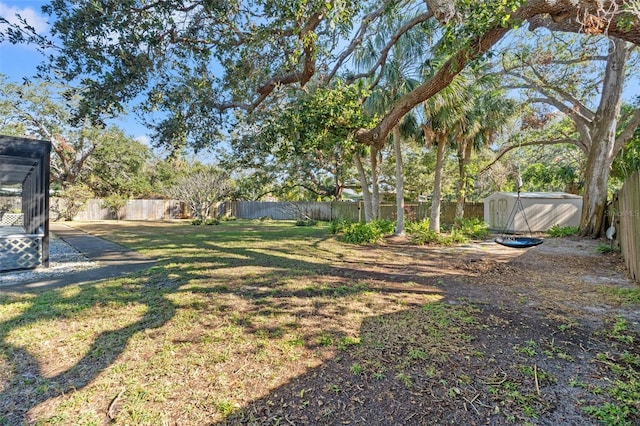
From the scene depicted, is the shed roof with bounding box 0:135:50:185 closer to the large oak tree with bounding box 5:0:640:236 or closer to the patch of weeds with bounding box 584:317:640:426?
the large oak tree with bounding box 5:0:640:236

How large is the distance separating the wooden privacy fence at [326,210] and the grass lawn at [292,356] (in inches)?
496

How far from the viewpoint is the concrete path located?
4.91 m

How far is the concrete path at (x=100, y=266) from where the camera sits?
491cm

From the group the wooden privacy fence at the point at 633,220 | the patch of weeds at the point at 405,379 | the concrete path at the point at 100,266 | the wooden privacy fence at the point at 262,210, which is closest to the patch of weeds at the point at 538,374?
the patch of weeds at the point at 405,379

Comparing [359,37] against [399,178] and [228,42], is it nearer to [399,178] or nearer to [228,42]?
[228,42]

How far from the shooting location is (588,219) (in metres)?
10.2

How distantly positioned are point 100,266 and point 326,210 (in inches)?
608

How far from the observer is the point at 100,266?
242 inches

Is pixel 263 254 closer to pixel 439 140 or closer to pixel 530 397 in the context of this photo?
pixel 530 397

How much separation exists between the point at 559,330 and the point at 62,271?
751 cm

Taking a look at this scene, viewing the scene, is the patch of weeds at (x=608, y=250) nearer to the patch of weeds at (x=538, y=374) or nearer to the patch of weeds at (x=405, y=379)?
the patch of weeds at (x=538, y=374)

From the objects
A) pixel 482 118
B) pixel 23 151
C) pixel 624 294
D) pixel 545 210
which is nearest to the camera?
pixel 624 294

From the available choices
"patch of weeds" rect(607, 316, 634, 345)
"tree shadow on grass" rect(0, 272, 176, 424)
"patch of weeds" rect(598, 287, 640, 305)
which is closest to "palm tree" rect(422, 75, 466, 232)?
"patch of weeds" rect(598, 287, 640, 305)

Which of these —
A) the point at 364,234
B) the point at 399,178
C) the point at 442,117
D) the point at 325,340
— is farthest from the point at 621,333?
the point at 399,178
